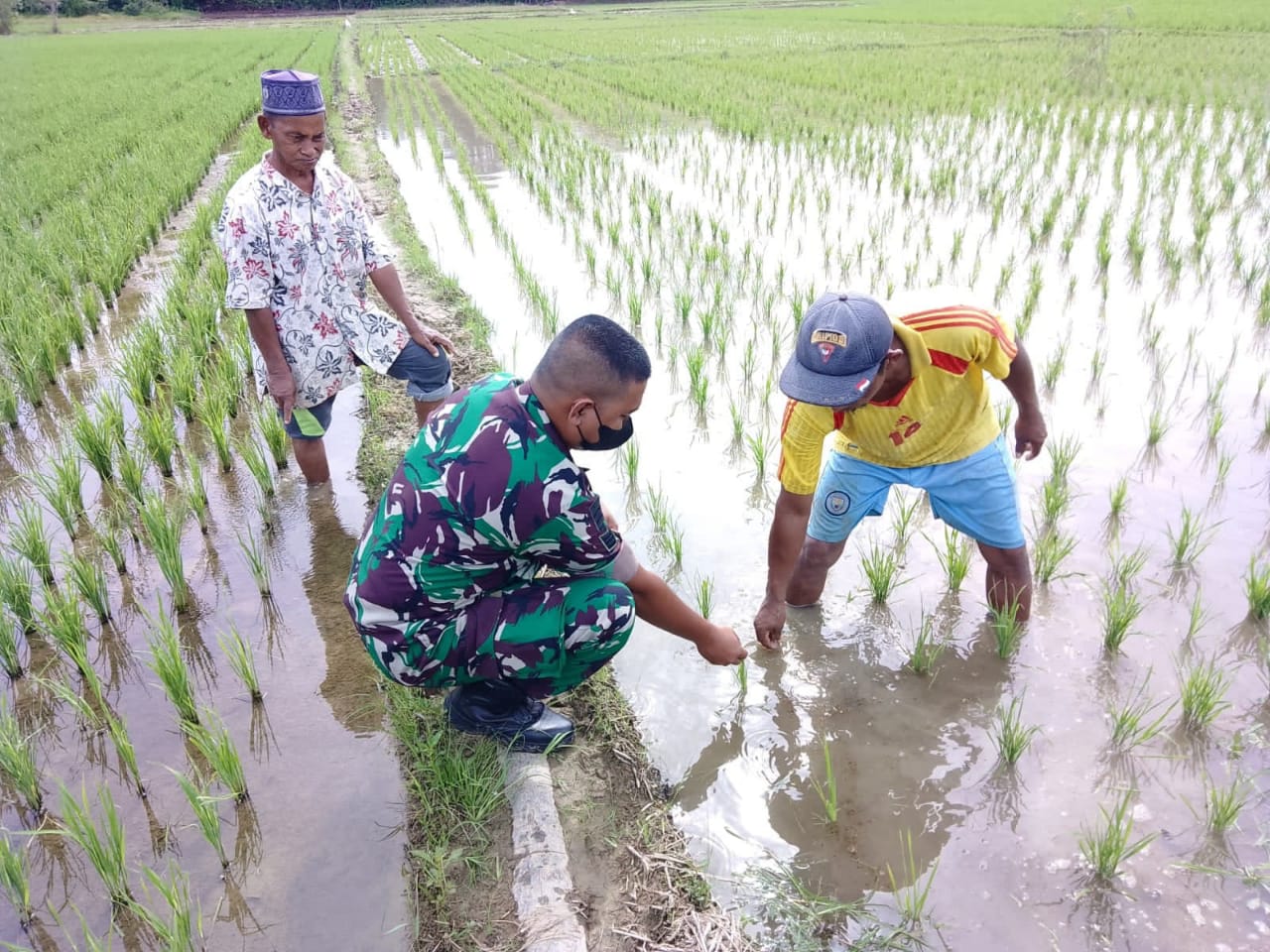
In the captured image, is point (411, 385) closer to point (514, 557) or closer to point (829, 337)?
point (514, 557)

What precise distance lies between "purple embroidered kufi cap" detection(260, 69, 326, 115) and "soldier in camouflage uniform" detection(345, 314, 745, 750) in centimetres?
135

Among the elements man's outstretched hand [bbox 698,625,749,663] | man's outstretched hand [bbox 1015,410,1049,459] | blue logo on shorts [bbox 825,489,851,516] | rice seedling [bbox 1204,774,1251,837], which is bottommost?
rice seedling [bbox 1204,774,1251,837]

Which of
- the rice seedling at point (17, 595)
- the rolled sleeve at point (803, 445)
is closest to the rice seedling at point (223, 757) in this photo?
the rice seedling at point (17, 595)

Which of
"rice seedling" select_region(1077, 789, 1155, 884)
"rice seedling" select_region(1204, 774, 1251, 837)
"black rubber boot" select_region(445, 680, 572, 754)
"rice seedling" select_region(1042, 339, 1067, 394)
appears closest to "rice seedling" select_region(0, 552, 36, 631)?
"black rubber boot" select_region(445, 680, 572, 754)

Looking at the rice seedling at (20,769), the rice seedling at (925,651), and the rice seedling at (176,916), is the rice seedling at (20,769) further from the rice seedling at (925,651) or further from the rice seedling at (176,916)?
the rice seedling at (925,651)

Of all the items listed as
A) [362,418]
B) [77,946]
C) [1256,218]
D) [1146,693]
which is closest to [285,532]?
[362,418]

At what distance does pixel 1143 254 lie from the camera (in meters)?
5.11

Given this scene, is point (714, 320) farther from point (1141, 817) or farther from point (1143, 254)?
point (1141, 817)

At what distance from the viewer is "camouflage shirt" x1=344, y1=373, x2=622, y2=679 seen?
1615mm

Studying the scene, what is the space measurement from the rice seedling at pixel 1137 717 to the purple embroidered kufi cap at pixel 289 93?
107 inches

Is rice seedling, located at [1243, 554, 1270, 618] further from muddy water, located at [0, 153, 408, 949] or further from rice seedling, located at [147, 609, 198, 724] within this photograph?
rice seedling, located at [147, 609, 198, 724]

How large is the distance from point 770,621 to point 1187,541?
4.75 feet

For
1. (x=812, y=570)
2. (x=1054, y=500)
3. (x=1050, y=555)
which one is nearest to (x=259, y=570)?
(x=812, y=570)

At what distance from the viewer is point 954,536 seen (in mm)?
2633
